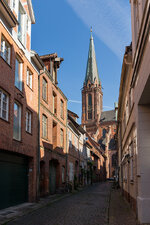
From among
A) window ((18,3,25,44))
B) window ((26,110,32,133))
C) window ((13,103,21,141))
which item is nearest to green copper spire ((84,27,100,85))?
window ((18,3,25,44))

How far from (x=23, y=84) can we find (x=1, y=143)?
4.48 metres

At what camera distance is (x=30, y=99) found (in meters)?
16.6

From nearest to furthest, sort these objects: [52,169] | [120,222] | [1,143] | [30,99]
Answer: [120,222]
[1,143]
[30,99]
[52,169]

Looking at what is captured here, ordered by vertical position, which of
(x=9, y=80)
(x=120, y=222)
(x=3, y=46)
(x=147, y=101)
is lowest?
A: (x=120, y=222)

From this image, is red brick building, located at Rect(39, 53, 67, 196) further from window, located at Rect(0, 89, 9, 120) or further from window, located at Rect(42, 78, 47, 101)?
window, located at Rect(0, 89, 9, 120)

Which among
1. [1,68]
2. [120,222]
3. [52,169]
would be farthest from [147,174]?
[52,169]

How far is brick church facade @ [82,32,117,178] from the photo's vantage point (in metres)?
91.9

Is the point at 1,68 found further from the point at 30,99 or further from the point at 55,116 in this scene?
the point at 55,116

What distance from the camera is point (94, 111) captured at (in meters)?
98.1

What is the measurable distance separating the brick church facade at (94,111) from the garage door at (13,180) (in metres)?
72.2

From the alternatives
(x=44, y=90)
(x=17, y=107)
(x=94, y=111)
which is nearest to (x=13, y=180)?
(x=17, y=107)

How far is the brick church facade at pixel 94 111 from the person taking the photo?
9194cm

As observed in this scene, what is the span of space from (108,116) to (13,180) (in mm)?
85472

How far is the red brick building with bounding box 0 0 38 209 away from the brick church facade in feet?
235
